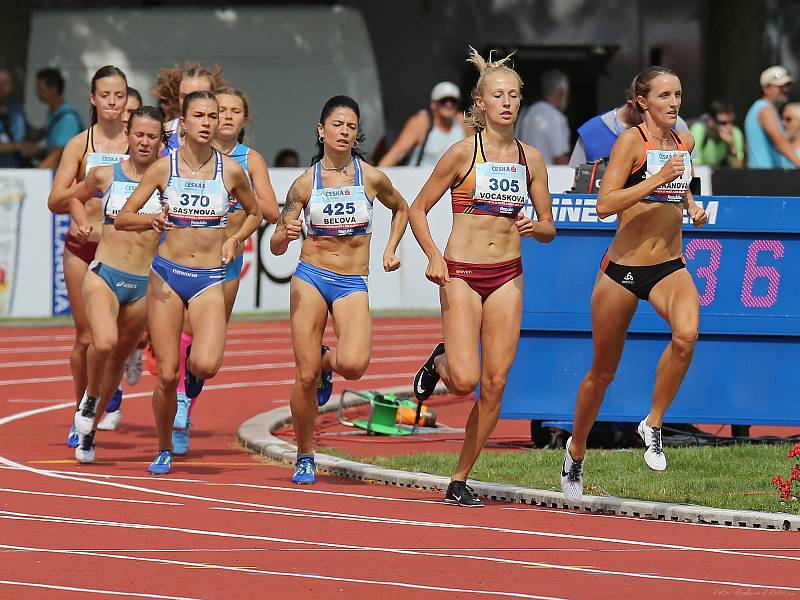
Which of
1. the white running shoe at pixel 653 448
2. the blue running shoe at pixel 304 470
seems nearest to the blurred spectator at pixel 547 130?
the blue running shoe at pixel 304 470

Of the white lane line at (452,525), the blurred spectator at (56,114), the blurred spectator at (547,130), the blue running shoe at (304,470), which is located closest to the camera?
the white lane line at (452,525)

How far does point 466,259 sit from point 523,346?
2413 millimetres

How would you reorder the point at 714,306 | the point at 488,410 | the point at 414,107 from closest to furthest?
the point at 488,410
the point at 714,306
the point at 414,107

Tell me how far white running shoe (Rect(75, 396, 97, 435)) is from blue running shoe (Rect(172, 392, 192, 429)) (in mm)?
685

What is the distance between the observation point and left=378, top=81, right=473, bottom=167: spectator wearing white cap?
2175 centimetres

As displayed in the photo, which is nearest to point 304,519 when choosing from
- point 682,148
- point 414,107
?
point 682,148

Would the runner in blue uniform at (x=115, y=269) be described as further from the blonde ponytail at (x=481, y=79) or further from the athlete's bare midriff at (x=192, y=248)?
the blonde ponytail at (x=481, y=79)

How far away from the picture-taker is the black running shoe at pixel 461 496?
35.3ft

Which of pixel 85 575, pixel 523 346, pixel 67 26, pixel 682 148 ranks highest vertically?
pixel 67 26

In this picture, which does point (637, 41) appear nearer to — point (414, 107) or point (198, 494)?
point (414, 107)

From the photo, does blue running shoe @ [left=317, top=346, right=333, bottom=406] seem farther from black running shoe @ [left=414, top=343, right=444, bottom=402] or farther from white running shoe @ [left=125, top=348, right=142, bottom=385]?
white running shoe @ [left=125, top=348, right=142, bottom=385]

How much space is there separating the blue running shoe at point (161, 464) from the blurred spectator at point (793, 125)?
9.46 meters

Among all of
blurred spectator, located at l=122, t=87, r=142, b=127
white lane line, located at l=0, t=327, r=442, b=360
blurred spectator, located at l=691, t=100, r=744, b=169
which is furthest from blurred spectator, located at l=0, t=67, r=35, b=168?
blurred spectator, located at l=122, t=87, r=142, b=127

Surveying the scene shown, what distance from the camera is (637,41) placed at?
31.6 metres
